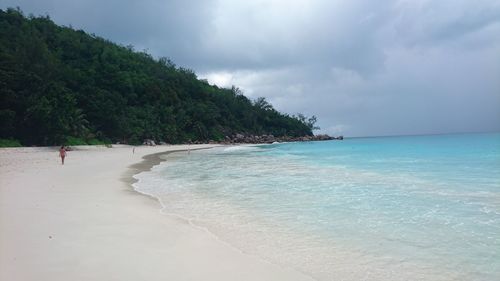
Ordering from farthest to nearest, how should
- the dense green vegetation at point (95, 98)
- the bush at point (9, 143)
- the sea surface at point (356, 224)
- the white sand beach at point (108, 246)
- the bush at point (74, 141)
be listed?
the bush at point (74, 141), the dense green vegetation at point (95, 98), the bush at point (9, 143), the sea surface at point (356, 224), the white sand beach at point (108, 246)

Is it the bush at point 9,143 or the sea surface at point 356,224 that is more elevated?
the bush at point 9,143

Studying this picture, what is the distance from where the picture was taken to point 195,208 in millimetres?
8898

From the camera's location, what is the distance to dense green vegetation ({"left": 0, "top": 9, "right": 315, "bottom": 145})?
35.5m

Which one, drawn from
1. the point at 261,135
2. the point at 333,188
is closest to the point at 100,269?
the point at 333,188

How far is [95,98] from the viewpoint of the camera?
52750mm

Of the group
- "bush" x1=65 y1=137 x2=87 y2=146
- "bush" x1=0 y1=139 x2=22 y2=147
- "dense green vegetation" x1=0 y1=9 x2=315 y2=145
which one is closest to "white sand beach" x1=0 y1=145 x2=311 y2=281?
"bush" x1=0 y1=139 x2=22 y2=147

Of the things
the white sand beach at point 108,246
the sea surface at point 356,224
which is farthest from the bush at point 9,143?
the white sand beach at point 108,246

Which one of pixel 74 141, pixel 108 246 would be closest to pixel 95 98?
pixel 74 141

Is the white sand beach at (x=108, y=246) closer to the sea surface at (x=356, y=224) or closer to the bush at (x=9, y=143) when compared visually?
the sea surface at (x=356, y=224)

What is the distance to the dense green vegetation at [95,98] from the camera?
3553 centimetres

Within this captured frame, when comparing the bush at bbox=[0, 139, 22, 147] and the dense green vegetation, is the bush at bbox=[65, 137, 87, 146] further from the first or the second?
the bush at bbox=[0, 139, 22, 147]

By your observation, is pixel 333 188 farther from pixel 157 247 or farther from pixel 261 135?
pixel 261 135

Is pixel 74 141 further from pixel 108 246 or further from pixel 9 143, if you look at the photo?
pixel 108 246

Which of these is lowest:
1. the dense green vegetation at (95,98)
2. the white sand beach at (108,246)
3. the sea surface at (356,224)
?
the sea surface at (356,224)
